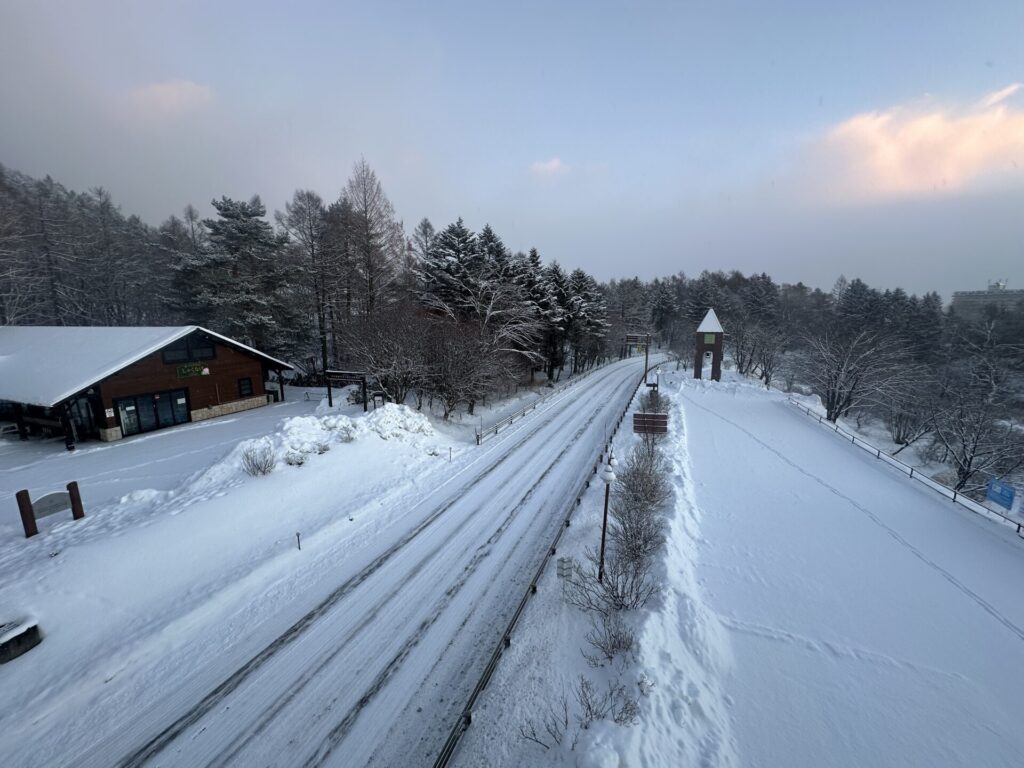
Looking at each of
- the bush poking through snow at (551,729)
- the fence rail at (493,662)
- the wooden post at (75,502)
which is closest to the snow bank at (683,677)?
the bush poking through snow at (551,729)

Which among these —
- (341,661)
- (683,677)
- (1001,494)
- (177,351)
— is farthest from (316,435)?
(1001,494)

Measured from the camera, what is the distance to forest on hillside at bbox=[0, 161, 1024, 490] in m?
25.0

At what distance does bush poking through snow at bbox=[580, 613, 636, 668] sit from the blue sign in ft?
63.5

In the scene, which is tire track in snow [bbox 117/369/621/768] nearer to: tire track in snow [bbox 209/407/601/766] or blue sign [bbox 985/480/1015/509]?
tire track in snow [bbox 209/407/601/766]

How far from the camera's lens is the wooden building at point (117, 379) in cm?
1961

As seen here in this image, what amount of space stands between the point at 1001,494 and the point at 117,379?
40014 mm

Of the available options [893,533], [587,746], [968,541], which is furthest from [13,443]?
[968,541]

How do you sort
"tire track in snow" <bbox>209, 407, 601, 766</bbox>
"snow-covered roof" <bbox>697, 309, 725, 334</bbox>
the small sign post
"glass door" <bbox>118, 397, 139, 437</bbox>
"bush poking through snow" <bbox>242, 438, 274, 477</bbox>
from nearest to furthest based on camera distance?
"tire track in snow" <bbox>209, 407, 601, 766</bbox>
the small sign post
"bush poking through snow" <bbox>242, 438, 274, 477</bbox>
"glass door" <bbox>118, 397, 139, 437</bbox>
"snow-covered roof" <bbox>697, 309, 725, 334</bbox>

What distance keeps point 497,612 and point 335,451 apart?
31.5 ft

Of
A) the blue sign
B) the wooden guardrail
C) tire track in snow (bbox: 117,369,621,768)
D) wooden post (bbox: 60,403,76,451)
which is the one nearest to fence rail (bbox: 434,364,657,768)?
tire track in snow (bbox: 117,369,621,768)

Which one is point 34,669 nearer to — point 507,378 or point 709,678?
point 709,678

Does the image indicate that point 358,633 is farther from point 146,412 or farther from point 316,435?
point 146,412

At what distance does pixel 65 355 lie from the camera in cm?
2197

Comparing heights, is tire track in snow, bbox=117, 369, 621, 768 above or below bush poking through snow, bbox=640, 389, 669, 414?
below
